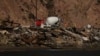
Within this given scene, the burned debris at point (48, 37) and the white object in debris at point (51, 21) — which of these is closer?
the burned debris at point (48, 37)

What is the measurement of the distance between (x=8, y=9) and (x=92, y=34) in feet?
73.8

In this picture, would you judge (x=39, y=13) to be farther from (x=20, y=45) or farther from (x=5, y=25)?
(x=20, y=45)

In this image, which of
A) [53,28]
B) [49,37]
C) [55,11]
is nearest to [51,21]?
[55,11]

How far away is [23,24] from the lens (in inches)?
5020

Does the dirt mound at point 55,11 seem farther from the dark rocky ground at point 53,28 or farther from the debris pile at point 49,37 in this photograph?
the debris pile at point 49,37

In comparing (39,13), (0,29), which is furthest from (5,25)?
(39,13)

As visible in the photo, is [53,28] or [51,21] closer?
[53,28]

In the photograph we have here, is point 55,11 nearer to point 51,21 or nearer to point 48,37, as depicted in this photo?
point 51,21

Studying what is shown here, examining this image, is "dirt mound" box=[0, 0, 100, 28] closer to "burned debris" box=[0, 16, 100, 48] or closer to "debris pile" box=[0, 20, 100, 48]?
"burned debris" box=[0, 16, 100, 48]

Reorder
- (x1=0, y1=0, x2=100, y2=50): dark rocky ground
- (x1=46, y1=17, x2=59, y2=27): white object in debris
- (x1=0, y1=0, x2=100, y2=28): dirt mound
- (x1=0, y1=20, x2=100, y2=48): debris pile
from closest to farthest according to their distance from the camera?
(x1=0, y1=20, x2=100, y2=48): debris pile → (x1=0, y1=0, x2=100, y2=50): dark rocky ground → (x1=46, y1=17, x2=59, y2=27): white object in debris → (x1=0, y1=0, x2=100, y2=28): dirt mound

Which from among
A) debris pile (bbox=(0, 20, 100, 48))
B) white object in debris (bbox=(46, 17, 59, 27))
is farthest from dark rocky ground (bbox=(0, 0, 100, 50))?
white object in debris (bbox=(46, 17, 59, 27))

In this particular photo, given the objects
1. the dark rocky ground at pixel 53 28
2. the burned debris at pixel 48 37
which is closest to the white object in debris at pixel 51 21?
the dark rocky ground at pixel 53 28

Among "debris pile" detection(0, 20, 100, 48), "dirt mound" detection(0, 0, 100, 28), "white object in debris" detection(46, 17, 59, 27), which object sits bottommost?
"debris pile" detection(0, 20, 100, 48)

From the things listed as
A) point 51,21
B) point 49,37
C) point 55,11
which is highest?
point 55,11
